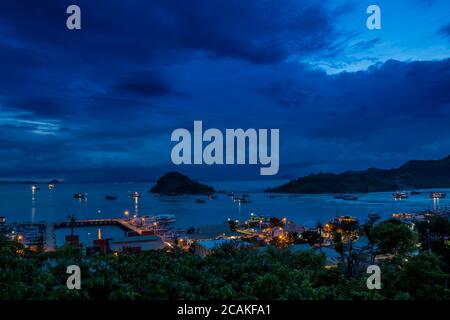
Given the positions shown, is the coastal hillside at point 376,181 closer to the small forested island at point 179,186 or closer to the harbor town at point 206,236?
the small forested island at point 179,186

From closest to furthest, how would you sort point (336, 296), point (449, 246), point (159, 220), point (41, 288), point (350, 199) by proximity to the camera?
point (41, 288) → point (336, 296) → point (449, 246) → point (159, 220) → point (350, 199)

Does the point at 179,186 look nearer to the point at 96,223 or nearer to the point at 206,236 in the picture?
the point at 96,223

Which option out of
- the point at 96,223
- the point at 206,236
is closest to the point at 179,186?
the point at 96,223

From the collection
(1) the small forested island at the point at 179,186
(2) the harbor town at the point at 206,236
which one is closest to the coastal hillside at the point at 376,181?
(1) the small forested island at the point at 179,186
